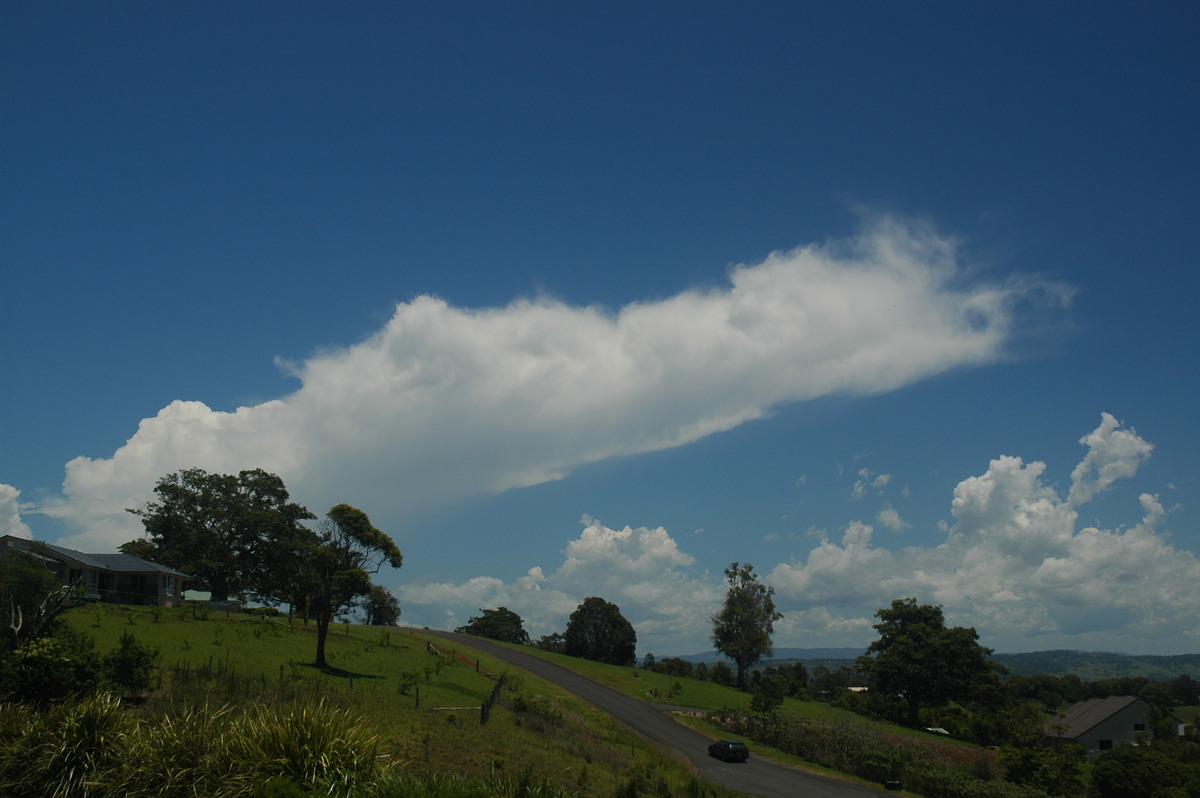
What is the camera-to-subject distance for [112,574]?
63281 mm

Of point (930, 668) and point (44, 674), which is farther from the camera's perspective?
point (930, 668)

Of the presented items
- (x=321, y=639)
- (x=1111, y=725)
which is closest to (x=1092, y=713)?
(x=1111, y=725)

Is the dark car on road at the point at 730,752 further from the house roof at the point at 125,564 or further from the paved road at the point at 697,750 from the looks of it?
the house roof at the point at 125,564

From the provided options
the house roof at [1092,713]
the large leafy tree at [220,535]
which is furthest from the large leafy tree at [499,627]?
the house roof at [1092,713]

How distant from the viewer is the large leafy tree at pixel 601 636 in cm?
9344

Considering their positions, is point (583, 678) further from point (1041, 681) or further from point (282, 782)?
point (1041, 681)

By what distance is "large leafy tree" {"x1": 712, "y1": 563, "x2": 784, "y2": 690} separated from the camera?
257ft

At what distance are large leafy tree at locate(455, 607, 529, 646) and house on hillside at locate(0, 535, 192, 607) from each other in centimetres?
5375

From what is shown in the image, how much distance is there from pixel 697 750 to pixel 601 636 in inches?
1999

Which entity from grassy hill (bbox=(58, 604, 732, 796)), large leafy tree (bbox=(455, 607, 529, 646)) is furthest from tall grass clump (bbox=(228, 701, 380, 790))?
large leafy tree (bbox=(455, 607, 529, 646))

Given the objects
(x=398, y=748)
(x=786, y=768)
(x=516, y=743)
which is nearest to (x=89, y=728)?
(x=398, y=748)

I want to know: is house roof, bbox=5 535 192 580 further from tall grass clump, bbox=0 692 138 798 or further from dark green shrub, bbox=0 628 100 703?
tall grass clump, bbox=0 692 138 798

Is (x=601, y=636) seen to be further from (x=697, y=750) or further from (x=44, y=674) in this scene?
(x=44, y=674)

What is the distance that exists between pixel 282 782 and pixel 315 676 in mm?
22004
